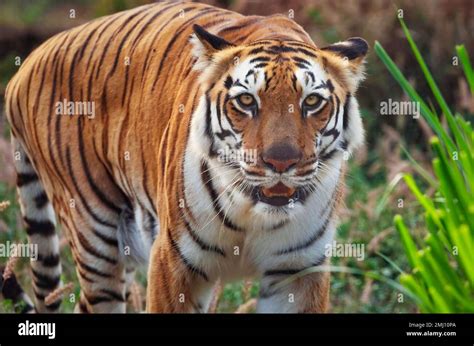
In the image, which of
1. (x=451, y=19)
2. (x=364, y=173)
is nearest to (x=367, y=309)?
(x=364, y=173)

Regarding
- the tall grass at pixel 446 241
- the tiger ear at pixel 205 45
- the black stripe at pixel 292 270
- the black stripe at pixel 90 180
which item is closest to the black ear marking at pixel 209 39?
the tiger ear at pixel 205 45

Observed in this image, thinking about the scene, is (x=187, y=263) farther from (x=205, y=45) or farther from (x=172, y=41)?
(x=172, y=41)

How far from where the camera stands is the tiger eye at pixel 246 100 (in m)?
4.33

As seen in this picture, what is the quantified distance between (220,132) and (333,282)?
2.35 m

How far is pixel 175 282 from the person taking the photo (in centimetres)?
459

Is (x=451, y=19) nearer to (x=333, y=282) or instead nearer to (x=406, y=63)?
(x=406, y=63)

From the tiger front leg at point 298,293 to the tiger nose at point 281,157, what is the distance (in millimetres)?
562

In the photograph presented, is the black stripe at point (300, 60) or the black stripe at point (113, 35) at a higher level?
the black stripe at point (113, 35)

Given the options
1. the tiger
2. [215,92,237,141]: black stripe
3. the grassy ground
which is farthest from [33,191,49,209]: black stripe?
[215,92,237,141]: black stripe

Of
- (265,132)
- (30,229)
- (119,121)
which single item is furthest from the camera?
(30,229)

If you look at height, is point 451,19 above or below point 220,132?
above

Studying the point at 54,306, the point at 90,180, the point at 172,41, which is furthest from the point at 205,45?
the point at 54,306

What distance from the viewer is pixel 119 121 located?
5.17 metres

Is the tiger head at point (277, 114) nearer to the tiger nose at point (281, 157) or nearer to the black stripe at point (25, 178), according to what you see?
the tiger nose at point (281, 157)
